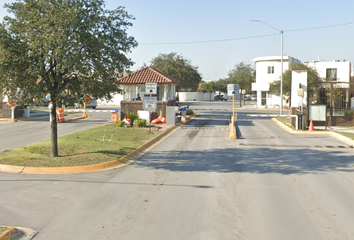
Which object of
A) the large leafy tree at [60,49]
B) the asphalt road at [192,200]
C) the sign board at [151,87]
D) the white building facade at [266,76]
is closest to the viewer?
the asphalt road at [192,200]

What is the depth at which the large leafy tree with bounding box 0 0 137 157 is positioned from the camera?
10516mm

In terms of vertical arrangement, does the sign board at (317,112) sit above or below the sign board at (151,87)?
below

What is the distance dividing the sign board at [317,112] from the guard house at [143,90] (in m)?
10.2

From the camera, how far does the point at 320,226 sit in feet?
21.9

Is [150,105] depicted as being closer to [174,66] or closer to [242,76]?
[174,66]

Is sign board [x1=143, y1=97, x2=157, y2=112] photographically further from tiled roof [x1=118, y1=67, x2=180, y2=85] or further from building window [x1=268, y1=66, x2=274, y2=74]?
building window [x1=268, y1=66, x2=274, y2=74]

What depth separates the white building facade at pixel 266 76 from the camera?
60875mm

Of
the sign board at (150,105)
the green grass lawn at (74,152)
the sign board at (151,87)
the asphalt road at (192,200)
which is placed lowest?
the asphalt road at (192,200)

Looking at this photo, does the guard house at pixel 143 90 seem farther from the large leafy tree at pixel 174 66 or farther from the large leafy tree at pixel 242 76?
the large leafy tree at pixel 242 76

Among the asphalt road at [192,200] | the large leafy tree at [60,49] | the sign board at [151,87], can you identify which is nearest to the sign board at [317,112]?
the sign board at [151,87]

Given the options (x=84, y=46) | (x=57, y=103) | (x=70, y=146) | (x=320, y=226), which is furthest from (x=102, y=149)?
(x=320, y=226)

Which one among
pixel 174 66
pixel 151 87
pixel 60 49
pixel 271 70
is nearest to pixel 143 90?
pixel 151 87

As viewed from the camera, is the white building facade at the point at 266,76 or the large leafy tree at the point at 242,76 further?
the large leafy tree at the point at 242,76

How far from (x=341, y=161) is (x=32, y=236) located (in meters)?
10.7
